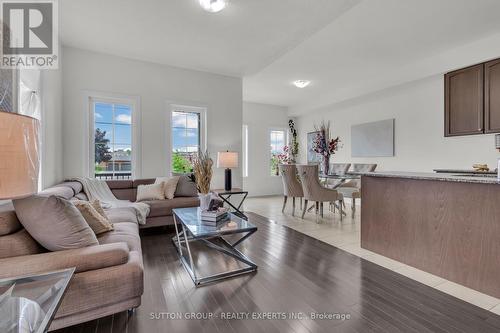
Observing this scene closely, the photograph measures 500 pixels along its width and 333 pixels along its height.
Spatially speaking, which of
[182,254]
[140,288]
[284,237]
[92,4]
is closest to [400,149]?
[284,237]

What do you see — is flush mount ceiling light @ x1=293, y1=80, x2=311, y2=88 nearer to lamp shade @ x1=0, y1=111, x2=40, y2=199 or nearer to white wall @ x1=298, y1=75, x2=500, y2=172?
white wall @ x1=298, y1=75, x2=500, y2=172

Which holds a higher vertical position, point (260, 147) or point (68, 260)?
point (260, 147)

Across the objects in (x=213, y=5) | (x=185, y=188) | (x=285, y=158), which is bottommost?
(x=185, y=188)

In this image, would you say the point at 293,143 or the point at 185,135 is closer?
the point at 185,135

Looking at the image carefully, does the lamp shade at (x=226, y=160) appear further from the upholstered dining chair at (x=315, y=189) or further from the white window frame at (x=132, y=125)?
the white window frame at (x=132, y=125)

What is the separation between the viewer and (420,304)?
179 cm

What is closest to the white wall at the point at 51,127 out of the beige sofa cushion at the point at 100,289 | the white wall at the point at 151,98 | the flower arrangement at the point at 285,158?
the white wall at the point at 151,98

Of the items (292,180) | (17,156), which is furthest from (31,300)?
(292,180)

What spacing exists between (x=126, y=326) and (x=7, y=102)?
195 centimetres

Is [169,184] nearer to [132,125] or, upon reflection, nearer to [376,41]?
[132,125]

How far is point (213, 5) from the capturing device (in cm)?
260

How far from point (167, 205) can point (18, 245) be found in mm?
2159

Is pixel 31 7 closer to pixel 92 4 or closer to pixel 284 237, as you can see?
pixel 92 4

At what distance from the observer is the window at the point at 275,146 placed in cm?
765
